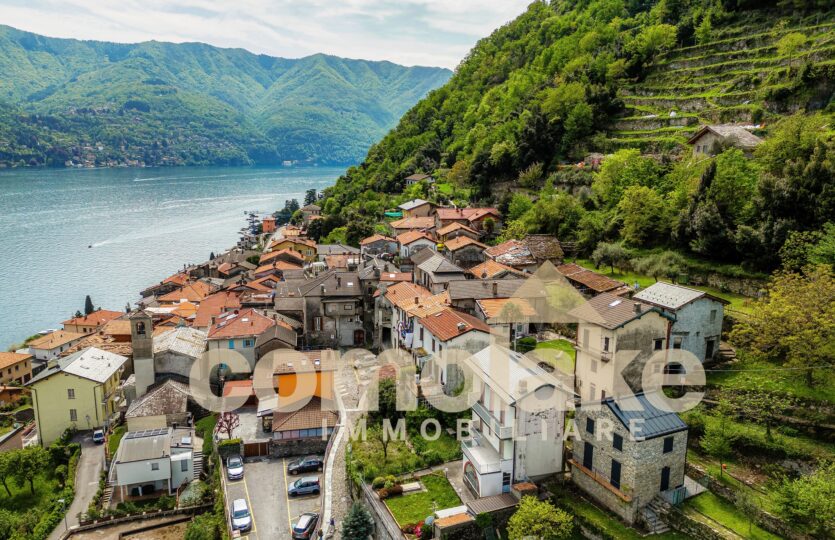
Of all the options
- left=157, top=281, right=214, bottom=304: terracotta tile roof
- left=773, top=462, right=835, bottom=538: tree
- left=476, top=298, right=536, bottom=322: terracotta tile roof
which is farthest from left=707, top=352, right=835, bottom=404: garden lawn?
left=157, top=281, right=214, bottom=304: terracotta tile roof

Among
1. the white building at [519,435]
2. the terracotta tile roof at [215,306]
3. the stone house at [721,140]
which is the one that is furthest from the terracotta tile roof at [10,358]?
the stone house at [721,140]

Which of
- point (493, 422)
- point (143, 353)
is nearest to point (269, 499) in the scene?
point (493, 422)

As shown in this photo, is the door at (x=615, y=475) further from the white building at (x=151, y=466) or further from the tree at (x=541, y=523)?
the white building at (x=151, y=466)

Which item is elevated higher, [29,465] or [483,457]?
[483,457]

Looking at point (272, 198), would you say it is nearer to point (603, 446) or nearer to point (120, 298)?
point (120, 298)

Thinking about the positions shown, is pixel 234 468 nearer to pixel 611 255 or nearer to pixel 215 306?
pixel 611 255

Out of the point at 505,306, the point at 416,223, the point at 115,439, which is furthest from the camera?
the point at 416,223
